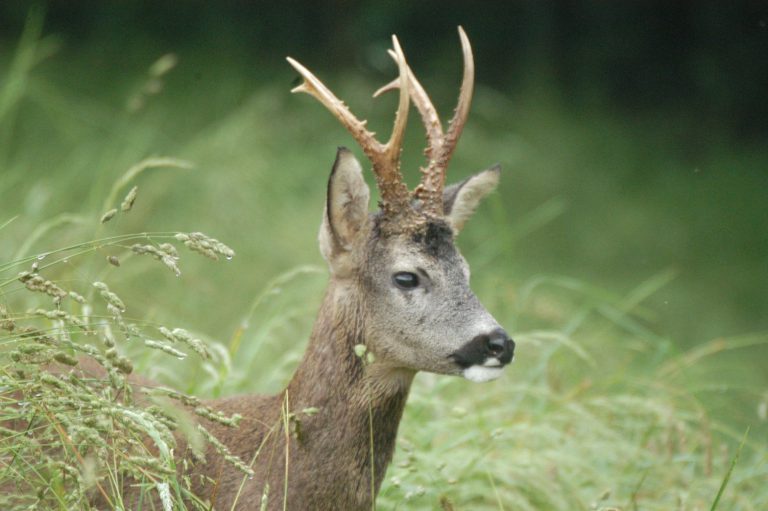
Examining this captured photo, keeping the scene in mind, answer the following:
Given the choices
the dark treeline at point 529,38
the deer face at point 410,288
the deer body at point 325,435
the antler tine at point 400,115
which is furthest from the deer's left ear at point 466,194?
the dark treeline at point 529,38

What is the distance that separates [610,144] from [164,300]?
18.5 ft

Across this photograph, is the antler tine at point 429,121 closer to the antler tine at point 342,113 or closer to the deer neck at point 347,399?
the antler tine at point 342,113

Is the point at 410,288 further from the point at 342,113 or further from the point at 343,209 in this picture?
the point at 342,113

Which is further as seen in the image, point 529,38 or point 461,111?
point 529,38

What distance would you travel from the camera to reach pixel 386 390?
3590mm

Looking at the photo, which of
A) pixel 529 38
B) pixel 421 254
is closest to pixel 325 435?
pixel 421 254

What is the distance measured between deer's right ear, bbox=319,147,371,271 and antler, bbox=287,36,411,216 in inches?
2.6

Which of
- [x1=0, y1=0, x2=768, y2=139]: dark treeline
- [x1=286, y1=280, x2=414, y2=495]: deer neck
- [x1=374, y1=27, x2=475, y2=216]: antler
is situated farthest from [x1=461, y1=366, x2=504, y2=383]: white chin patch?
[x1=0, y1=0, x2=768, y2=139]: dark treeline

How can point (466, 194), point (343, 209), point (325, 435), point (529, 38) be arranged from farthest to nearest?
point (529, 38)
point (466, 194)
point (343, 209)
point (325, 435)

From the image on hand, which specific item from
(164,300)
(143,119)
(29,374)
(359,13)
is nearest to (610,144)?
(359,13)

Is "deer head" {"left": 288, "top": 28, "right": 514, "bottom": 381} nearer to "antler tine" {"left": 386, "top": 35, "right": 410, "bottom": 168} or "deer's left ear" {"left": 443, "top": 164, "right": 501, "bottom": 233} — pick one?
"antler tine" {"left": 386, "top": 35, "right": 410, "bottom": 168}

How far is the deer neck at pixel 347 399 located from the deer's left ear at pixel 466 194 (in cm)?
47

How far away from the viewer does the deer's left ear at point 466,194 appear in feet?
12.8

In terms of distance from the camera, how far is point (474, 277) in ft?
26.1
